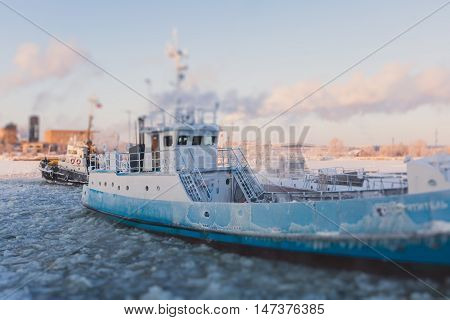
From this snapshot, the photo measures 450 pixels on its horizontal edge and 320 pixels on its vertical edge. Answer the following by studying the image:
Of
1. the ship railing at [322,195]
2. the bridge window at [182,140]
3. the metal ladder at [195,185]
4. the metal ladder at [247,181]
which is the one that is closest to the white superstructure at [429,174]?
the ship railing at [322,195]

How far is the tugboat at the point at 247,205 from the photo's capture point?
8812 mm

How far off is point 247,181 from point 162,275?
235 inches

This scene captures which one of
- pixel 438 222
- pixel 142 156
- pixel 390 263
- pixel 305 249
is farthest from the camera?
pixel 142 156

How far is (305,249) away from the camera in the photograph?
1026 centimetres

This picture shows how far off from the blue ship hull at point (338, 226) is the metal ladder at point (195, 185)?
538mm

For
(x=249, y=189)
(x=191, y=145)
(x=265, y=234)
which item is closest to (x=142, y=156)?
(x=191, y=145)

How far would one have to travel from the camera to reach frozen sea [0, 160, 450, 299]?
8.49 meters

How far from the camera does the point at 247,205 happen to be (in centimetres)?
1129

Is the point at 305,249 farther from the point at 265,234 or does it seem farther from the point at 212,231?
the point at 212,231

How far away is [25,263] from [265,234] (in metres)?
7.66

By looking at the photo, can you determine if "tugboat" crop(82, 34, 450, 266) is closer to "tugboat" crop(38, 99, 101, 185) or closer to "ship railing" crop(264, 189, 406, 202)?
"ship railing" crop(264, 189, 406, 202)

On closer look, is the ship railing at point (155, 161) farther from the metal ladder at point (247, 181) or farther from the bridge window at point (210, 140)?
the metal ladder at point (247, 181)

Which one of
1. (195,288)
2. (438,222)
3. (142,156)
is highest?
(142,156)

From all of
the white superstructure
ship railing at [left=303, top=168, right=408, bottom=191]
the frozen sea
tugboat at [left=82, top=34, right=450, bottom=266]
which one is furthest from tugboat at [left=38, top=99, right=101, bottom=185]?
the white superstructure
